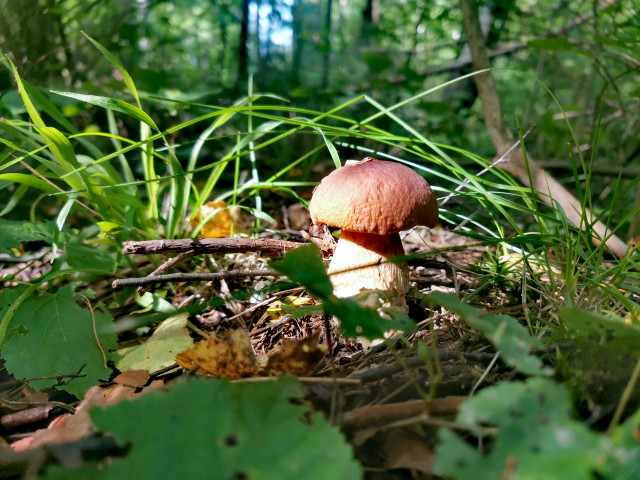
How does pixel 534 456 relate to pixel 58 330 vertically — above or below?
above

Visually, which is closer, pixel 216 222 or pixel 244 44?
pixel 216 222

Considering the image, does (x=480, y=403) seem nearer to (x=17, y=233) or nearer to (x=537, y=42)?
(x=17, y=233)

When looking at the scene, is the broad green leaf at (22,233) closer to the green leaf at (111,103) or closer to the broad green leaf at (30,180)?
the broad green leaf at (30,180)

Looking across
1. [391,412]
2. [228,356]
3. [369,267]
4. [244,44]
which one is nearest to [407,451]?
[391,412]

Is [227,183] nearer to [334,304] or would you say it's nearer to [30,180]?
[30,180]

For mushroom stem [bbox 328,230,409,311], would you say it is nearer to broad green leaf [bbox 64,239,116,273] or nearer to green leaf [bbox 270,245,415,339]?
green leaf [bbox 270,245,415,339]

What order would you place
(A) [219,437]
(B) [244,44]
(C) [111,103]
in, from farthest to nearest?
(B) [244,44]
(C) [111,103]
(A) [219,437]

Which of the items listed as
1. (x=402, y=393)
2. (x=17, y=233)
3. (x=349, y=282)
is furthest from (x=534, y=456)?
(x=17, y=233)

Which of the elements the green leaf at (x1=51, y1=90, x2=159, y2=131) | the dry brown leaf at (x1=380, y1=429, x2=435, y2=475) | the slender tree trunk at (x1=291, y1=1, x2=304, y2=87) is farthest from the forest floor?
the slender tree trunk at (x1=291, y1=1, x2=304, y2=87)
